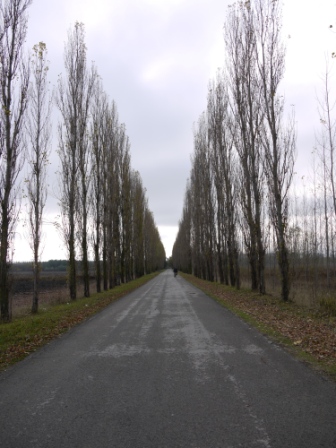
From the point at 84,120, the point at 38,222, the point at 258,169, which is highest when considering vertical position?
the point at 84,120

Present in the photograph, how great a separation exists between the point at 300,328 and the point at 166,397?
5.67 m

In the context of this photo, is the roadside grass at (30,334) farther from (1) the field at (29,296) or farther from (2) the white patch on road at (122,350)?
(1) the field at (29,296)

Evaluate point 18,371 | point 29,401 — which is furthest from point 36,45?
point 29,401

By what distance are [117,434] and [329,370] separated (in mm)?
3608

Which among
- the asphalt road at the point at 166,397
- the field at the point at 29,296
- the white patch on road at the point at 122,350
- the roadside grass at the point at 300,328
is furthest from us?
the field at the point at 29,296

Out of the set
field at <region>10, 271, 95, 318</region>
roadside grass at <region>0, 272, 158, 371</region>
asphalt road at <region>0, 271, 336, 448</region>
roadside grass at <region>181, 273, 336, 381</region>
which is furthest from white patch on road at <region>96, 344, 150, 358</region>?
field at <region>10, 271, 95, 318</region>

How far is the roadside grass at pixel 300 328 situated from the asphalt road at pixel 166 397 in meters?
0.36

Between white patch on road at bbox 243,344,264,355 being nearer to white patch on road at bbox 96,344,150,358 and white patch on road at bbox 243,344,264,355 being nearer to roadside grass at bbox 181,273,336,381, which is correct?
roadside grass at bbox 181,273,336,381

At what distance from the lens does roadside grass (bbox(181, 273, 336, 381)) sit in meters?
6.39

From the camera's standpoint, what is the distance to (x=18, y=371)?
19.9 ft

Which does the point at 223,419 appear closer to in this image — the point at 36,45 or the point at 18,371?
the point at 18,371

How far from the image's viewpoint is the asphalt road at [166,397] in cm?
351

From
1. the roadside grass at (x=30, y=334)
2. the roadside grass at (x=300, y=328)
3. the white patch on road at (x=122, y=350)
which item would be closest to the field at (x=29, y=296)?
the roadside grass at (x=30, y=334)

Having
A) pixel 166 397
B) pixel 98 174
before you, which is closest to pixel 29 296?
pixel 98 174
